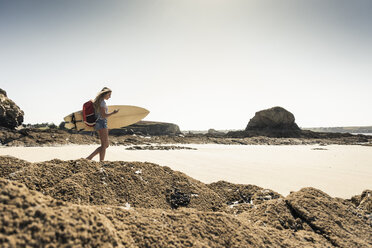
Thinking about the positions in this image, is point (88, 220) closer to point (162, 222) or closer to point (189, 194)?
point (162, 222)

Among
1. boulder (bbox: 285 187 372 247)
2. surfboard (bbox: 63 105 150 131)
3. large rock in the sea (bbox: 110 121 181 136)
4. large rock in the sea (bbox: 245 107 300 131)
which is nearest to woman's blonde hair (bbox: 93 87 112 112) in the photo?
surfboard (bbox: 63 105 150 131)

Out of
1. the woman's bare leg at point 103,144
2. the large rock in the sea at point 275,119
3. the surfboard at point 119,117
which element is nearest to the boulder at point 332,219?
the woman's bare leg at point 103,144

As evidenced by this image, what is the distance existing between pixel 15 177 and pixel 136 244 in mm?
1509

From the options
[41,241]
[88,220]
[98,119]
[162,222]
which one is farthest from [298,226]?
[98,119]

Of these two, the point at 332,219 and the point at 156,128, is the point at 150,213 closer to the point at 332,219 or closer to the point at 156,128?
the point at 332,219

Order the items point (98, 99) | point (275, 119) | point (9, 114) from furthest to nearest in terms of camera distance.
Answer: point (275, 119), point (9, 114), point (98, 99)

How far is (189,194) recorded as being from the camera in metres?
2.12

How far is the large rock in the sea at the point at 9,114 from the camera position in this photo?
12.2 m

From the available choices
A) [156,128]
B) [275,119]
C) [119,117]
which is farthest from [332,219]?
[275,119]

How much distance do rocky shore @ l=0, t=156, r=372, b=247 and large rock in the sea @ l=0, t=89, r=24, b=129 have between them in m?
12.7

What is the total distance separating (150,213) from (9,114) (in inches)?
589

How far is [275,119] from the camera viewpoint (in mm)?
28484

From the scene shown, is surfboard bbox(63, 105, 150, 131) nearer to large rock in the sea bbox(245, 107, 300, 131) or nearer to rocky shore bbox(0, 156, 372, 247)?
rocky shore bbox(0, 156, 372, 247)

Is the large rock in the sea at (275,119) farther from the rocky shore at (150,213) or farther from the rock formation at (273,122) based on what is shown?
the rocky shore at (150,213)
